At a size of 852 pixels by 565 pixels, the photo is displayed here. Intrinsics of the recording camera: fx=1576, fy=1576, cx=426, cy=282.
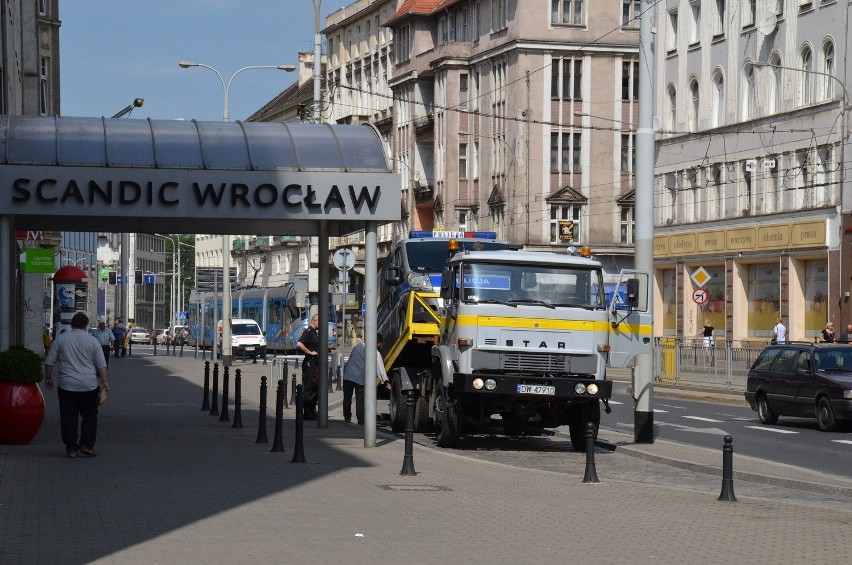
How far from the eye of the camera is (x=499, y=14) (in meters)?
79.9

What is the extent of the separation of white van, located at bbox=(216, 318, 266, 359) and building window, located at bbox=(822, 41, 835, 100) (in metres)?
28.0

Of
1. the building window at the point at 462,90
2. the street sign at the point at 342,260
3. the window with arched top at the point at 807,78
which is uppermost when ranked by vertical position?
the building window at the point at 462,90

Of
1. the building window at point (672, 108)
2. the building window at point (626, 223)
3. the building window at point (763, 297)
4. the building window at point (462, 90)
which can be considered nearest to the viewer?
the building window at point (763, 297)

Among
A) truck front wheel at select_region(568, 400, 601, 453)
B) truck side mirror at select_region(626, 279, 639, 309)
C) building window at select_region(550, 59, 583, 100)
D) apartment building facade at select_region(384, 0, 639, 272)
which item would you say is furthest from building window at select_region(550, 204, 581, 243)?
truck side mirror at select_region(626, 279, 639, 309)

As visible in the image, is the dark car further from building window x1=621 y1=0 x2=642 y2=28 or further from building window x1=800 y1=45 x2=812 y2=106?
building window x1=621 y1=0 x2=642 y2=28

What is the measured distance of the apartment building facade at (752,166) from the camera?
173 ft

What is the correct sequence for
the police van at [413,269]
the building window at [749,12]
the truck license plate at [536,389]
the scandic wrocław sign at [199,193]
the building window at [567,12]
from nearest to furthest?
the scandic wrocław sign at [199,193], the truck license plate at [536,389], the police van at [413,269], the building window at [749,12], the building window at [567,12]

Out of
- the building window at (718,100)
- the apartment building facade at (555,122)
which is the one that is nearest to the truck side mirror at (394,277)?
the building window at (718,100)

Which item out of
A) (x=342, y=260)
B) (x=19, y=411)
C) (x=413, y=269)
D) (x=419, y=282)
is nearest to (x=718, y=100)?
(x=342, y=260)

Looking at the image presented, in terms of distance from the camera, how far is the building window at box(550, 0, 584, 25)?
255ft

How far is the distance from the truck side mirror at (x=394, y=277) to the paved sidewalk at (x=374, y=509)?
3.95 m

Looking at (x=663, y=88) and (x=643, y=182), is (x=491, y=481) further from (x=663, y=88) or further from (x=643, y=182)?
(x=663, y=88)

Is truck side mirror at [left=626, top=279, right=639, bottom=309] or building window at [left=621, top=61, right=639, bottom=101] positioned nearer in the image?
truck side mirror at [left=626, top=279, right=639, bottom=309]

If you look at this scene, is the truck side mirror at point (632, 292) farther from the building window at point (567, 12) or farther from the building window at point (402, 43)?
the building window at point (402, 43)
